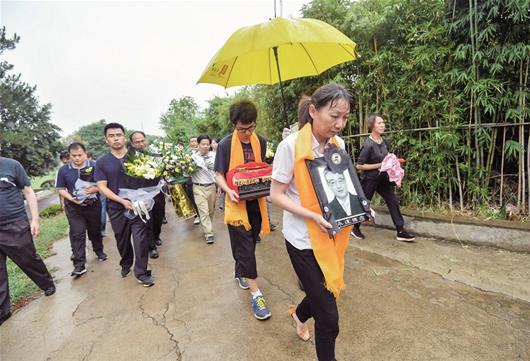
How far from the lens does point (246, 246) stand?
2.57 metres

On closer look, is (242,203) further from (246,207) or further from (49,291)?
(49,291)

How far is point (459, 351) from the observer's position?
6.46 ft

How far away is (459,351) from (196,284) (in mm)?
2425

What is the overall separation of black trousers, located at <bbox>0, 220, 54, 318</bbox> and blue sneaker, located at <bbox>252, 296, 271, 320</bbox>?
252cm

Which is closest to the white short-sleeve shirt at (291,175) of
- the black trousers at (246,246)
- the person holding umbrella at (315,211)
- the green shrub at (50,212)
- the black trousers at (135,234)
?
the person holding umbrella at (315,211)

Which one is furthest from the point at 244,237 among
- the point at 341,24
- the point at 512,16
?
the point at 341,24

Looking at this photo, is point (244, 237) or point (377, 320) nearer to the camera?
point (377, 320)

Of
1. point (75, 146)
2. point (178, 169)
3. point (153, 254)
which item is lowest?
point (153, 254)

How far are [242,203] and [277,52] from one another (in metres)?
1.72

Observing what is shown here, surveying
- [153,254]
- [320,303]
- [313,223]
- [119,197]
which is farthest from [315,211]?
[153,254]

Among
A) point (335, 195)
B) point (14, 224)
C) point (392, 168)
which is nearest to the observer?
point (335, 195)

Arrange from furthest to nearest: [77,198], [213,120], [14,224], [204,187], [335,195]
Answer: [213,120] → [204,187] → [77,198] → [14,224] → [335,195]

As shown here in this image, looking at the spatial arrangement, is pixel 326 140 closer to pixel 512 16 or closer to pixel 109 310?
pixel 109 310

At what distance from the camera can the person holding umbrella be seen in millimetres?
1537
